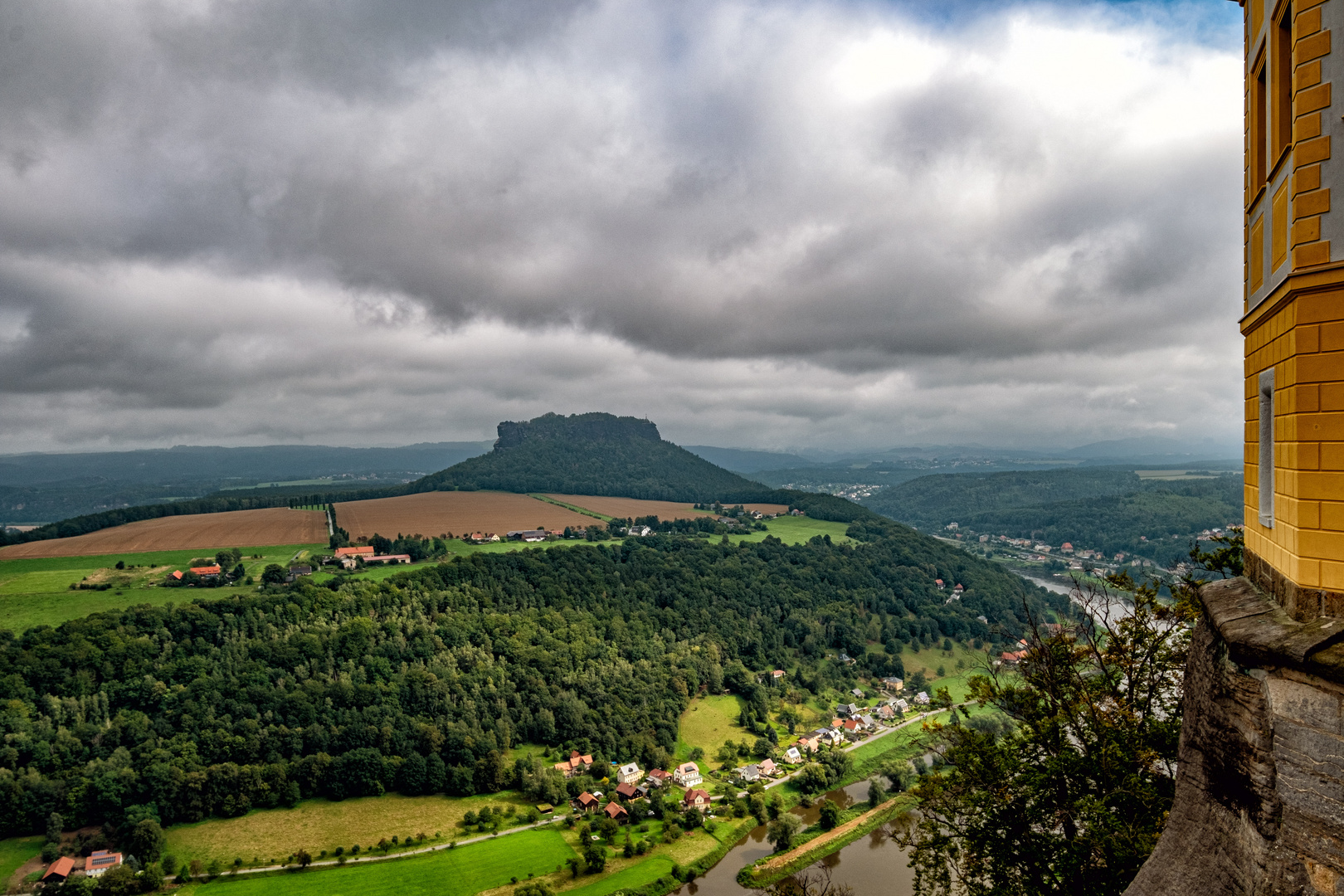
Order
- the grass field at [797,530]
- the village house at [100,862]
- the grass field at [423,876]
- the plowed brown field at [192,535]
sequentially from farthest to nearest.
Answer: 1. the grass field at [797,530]
2. the plowed brown field at [192,535]
3. the village house at [100,862]
4. the grass field at [423,876]

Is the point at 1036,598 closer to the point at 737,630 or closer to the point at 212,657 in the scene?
the point at 737,630

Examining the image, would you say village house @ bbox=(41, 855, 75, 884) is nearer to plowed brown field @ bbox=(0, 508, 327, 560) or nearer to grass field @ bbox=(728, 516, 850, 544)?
plowed brown field @ bbox=(0, 508, 327, 560)

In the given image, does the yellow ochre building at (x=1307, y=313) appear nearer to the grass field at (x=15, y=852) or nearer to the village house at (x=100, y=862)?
the village house at (x=100, y=862)

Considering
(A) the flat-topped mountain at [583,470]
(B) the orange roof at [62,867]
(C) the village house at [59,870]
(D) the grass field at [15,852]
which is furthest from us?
(A) the flat-topped mountain at [583,470]

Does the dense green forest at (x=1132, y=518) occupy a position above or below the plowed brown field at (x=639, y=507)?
below

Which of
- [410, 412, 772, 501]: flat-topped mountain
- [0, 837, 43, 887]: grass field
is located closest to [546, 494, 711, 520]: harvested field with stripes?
[410, 412, 772, 501]: flat-topped mountain

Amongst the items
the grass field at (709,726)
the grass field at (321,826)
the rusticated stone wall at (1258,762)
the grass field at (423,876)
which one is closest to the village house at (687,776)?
the grass field at (709,726)

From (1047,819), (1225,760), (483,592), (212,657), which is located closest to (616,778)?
(483,592)
